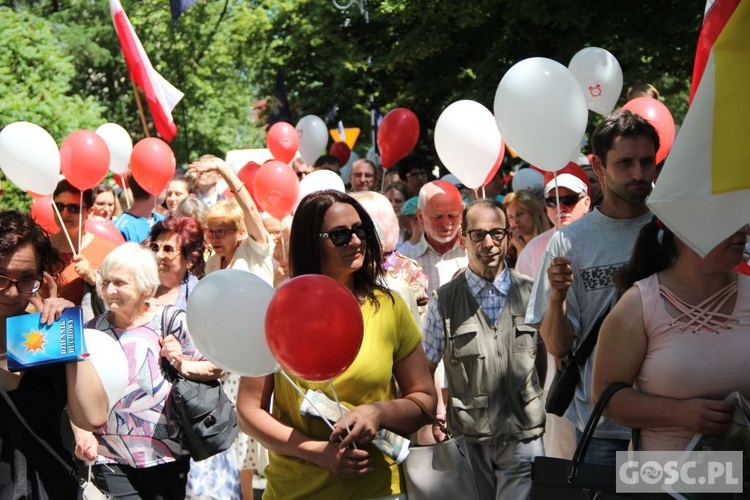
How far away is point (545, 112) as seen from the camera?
565 centimetres

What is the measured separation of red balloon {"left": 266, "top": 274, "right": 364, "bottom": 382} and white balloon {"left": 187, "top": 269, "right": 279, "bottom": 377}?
0.28 m

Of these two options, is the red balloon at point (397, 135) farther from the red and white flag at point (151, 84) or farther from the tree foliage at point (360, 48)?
the tree foliage at point (360, 48)

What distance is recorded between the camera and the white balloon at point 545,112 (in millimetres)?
5656

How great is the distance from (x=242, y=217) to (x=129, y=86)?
103 feet

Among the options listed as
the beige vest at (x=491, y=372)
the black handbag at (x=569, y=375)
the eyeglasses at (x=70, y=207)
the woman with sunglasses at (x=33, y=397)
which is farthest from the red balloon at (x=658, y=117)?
the woman with sunglasses at (x=33, y=397)

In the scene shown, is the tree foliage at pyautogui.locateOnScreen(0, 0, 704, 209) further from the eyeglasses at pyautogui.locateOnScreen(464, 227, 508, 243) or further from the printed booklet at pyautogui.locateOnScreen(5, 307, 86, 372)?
the printed booklet at pyautogui.locateOnScreen(5, 307, 86, 372)

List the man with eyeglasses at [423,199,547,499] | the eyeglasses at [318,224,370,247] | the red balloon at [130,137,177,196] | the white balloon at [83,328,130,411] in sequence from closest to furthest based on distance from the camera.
→ 1. the eyeglasses at [318,224,370,247]
2. the white balloon at [83,328,130,411]
3. the man with eyeglasses at [423,199,547,499]
4. the red balloon at [130,137,177,196]

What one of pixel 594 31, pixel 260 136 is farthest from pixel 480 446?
A: pixel 260 136

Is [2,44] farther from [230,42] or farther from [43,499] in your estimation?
[230,42]

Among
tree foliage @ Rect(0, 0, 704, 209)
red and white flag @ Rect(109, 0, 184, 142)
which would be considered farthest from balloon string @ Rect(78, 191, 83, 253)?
tree foliage @ Rect(0, 0, 704, 209)

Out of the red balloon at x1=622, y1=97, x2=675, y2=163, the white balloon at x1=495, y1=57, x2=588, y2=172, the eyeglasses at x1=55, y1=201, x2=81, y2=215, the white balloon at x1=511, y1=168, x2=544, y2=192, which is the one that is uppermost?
the white balloon at x1=495, y1=57, x2=588, y2=172

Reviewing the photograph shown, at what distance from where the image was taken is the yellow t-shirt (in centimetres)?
418

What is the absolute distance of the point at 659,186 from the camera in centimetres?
377

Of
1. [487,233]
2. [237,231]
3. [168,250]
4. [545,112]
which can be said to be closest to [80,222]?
[237,231]
